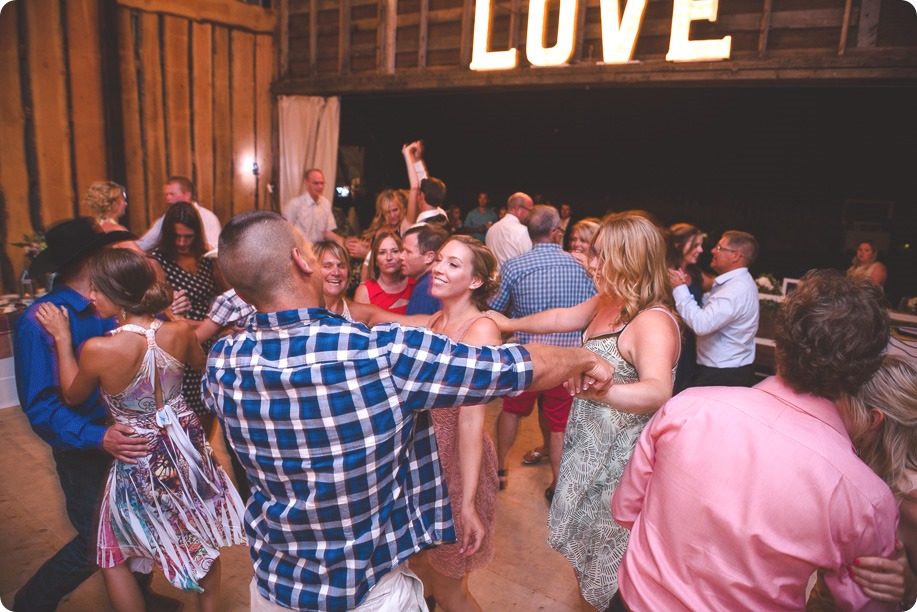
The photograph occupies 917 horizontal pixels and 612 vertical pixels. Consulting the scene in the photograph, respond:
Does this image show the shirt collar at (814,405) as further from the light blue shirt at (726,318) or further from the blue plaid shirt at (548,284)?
the light blue shirt at (726,318)

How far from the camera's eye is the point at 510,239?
202 inches

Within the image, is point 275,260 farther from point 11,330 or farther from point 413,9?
point 413,9

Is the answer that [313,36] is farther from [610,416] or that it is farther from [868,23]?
[610,416]

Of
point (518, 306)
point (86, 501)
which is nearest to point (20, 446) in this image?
point (86, 501)

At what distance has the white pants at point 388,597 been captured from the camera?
1.41m

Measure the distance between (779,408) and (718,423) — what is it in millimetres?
130

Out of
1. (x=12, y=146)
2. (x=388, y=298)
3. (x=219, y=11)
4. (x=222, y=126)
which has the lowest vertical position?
(x=388, y=298)

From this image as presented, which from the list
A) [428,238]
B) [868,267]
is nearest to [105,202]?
[428,238]

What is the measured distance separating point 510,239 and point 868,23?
3322 millimetres

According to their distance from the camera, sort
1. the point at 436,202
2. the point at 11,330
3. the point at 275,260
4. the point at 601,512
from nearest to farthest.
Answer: the point at 275,260
the point at 601,512
the point at 11,330
the point at 436,202

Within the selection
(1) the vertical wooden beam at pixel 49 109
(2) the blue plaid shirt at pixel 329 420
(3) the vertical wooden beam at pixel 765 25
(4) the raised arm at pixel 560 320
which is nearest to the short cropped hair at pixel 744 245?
(4) the raised arm at pixel 560 320

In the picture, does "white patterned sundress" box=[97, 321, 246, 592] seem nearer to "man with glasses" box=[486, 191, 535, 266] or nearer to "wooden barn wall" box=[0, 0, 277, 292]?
"man with glasses" box=[486, 191, 535, 266]

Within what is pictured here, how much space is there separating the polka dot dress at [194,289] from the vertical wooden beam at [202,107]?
4.60 metres

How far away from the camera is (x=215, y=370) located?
1322 mm
